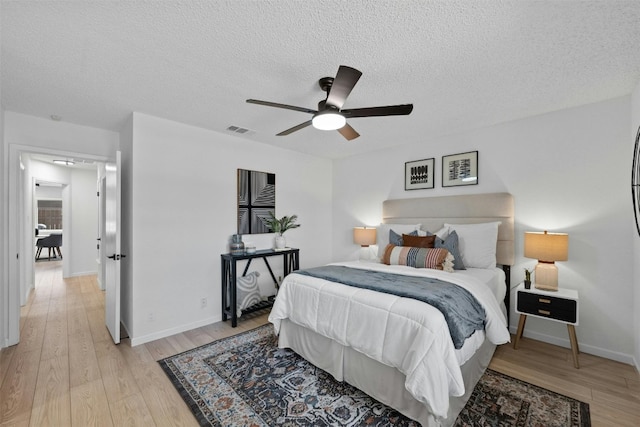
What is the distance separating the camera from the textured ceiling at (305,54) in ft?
5.03

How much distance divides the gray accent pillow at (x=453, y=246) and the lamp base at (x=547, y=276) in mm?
666

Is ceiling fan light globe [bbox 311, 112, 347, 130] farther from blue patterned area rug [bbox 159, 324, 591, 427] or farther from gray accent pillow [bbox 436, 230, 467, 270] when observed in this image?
blue patterned area rug [bbox 159, 324, 591, 427]

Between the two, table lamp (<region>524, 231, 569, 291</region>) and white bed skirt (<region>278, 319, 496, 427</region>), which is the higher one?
table lamp (<region>524, 231, 569, 291</region>)

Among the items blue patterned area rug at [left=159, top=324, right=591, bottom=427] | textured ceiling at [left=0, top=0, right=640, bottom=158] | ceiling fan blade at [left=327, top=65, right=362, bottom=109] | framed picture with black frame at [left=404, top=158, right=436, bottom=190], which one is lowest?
blue patterned area rug at [left=159, top=324, right=591, bottom=427]

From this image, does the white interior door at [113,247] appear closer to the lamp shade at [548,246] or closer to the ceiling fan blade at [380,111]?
the ceiling fan blade at [380,111]

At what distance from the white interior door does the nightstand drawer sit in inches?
164

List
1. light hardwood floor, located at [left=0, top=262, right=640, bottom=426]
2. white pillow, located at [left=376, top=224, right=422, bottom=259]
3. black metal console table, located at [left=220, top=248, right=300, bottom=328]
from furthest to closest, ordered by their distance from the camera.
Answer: white pillow, located at [left=376, top=224, right=422, bottom=259]
black metal console table, located at [left=220, top=248, right=300, bottom=328]
light hardwood floor, located at [left=0, top=262, right=640, bottom=426]

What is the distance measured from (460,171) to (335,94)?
2.43 meters

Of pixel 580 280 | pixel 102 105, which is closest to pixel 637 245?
pixel 580 280

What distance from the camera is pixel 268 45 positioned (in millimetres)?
1826

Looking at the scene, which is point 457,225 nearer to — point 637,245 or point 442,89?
point 637,245

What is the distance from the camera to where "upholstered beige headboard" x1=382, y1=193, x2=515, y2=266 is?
3184mm

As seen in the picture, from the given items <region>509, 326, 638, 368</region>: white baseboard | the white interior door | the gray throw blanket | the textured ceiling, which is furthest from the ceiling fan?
<region>509, 326, 638, 368</region>: white baseboard

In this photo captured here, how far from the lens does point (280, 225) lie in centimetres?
430
